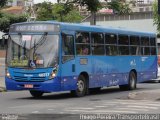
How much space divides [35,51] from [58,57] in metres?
0.92

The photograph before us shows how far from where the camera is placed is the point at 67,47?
20.7 m

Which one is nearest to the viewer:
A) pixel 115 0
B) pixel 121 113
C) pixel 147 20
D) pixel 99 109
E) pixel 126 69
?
pixel 121 113

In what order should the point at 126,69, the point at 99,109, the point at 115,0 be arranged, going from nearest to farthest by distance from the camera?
the point at 99,109, the point at 126,69, the point at 115,0

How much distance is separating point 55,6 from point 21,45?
33.9 feet

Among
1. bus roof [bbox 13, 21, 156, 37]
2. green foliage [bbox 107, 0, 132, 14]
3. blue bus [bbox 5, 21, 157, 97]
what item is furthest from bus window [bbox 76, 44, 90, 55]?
green foliage [bbox 107, 0, 132, 14]

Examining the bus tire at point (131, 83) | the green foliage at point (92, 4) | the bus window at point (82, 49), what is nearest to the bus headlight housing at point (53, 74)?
the bus window at point (82, 49)

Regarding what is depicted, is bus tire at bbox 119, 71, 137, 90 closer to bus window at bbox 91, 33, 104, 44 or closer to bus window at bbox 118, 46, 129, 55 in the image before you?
bus window at bbox 118, 46, 129, 55

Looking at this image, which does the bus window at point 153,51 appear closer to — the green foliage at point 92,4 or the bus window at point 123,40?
the bus window at point 123,40

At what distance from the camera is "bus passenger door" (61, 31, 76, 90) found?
66.6ft

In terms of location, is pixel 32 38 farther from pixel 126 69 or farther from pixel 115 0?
pixel 115 0

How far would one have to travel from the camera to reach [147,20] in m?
78.1

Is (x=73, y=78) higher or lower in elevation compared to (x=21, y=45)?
lower

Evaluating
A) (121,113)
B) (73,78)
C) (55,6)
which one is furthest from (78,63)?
(55,6)

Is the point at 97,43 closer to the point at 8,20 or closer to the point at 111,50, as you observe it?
the point at 111,50
